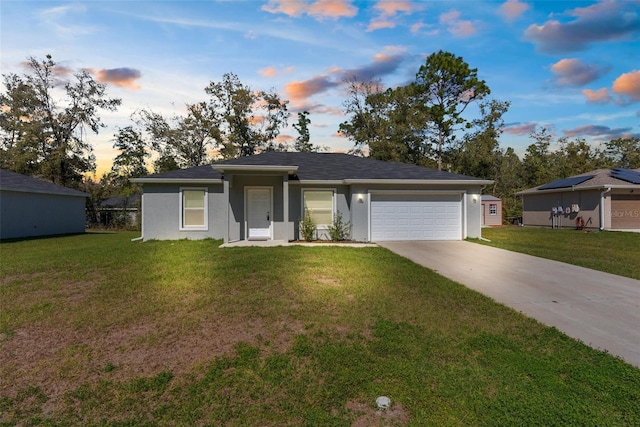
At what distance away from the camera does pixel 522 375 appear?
3096 millimetres

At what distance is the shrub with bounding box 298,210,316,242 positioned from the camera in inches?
476

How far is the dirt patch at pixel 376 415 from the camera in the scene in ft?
8.25

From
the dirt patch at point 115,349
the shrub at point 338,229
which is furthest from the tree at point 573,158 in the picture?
the dirt patch at point 115,349

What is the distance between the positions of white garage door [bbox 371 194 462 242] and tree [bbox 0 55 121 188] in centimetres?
2670

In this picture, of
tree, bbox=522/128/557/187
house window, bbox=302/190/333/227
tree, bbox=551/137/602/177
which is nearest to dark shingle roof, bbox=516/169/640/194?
tree, bbox=551/137/602/177

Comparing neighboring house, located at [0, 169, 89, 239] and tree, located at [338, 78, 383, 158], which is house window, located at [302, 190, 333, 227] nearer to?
neighboring house, located at [0, 169, 89, 239]

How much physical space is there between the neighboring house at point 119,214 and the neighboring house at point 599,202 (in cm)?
2948

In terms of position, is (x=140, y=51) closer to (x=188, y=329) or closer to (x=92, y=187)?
(x=188, y=329)

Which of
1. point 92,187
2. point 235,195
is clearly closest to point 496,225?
point 235,195

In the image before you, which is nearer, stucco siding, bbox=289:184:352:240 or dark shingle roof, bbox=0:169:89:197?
stucco siding, bbox=289:184:352:240

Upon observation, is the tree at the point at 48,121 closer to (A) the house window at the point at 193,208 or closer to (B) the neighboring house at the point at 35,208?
(B) the neighboring house at the point at 35,208

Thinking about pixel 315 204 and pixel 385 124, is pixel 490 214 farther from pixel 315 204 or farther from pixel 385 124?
pixel 315 204

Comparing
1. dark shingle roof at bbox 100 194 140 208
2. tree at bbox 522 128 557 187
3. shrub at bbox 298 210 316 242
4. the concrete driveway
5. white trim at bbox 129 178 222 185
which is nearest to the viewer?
the concrete driveway

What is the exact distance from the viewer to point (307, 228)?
12117mm
